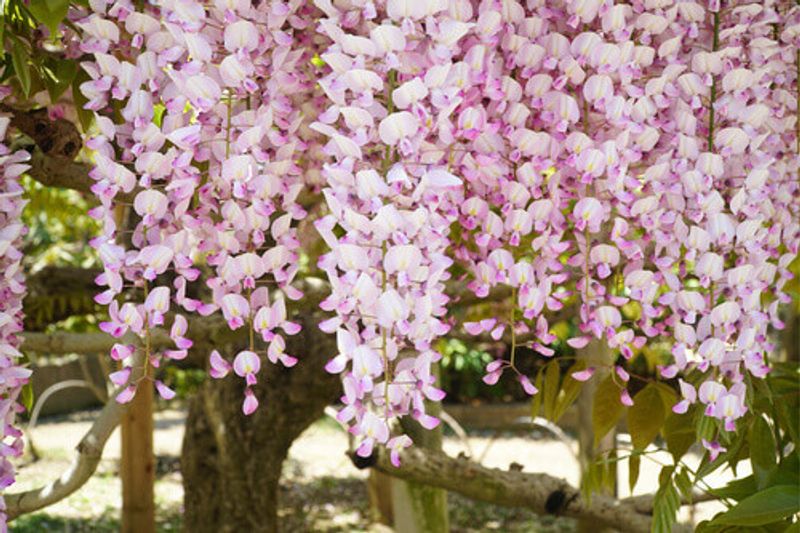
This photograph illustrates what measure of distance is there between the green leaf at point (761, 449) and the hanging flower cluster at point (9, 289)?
31.4 inches

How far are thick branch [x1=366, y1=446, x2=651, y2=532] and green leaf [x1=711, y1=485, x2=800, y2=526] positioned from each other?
0.76m

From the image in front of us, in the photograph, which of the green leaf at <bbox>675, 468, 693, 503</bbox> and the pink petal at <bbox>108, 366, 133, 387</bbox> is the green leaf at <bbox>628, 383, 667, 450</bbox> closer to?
the green leaf at <bbox>675, 468, 693, 503</bbox>

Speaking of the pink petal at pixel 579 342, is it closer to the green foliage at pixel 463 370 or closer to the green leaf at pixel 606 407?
the green leaf at pixel 606 407

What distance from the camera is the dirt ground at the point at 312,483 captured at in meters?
4.78

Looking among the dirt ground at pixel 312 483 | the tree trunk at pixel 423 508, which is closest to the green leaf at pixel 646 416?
the tree trunk at pixel 423 508

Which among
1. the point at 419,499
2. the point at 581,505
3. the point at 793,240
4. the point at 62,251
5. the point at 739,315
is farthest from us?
the point at 62,251

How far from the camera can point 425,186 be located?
2.74ft

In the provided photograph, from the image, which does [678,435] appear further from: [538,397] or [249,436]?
[249,436]

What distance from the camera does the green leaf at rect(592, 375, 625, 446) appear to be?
1268mm

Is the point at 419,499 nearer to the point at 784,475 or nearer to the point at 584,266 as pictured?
the point at 784,475

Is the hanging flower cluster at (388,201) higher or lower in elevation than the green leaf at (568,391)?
higher

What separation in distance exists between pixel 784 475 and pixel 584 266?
37 centimetres

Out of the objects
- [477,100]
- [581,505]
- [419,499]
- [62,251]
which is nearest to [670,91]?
[477,100]

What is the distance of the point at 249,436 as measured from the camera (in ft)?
8.28
